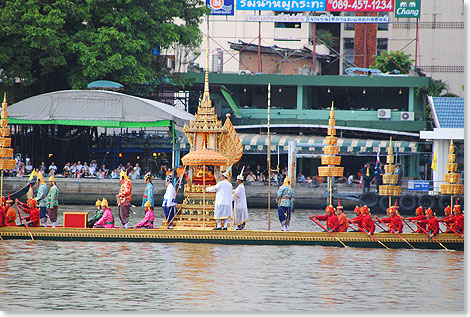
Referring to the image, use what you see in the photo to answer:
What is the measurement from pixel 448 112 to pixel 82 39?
1710 centimetres

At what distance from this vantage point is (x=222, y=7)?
49.8m

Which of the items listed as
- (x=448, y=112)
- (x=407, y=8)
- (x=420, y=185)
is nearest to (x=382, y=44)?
(x=407, y=8)

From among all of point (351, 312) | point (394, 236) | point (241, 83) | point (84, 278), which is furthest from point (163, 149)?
point (351, 312)

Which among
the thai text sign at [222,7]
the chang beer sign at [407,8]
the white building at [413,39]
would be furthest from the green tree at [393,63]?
the thai text sign at [222,7]

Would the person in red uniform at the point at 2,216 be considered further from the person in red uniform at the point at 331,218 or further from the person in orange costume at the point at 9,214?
the person in red uniform at the point at 331,218

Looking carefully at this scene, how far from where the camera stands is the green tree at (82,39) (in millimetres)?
40031

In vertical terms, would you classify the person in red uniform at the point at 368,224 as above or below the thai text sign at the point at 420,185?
below

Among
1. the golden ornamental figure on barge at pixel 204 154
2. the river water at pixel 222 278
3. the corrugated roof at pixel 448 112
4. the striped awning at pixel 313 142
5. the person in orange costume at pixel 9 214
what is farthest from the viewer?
the striped awning at pixel 313 142

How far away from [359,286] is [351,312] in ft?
8.65

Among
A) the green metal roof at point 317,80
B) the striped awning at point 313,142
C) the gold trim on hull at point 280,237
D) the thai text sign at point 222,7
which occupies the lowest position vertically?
the gold trim on hull at point 280,237

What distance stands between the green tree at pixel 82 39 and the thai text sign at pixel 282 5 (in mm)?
6512

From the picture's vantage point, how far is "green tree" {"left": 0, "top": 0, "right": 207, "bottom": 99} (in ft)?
131

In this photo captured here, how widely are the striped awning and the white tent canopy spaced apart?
4.30 meters

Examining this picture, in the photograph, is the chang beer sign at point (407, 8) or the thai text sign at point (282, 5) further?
the thai text sign at point (282, 5)
